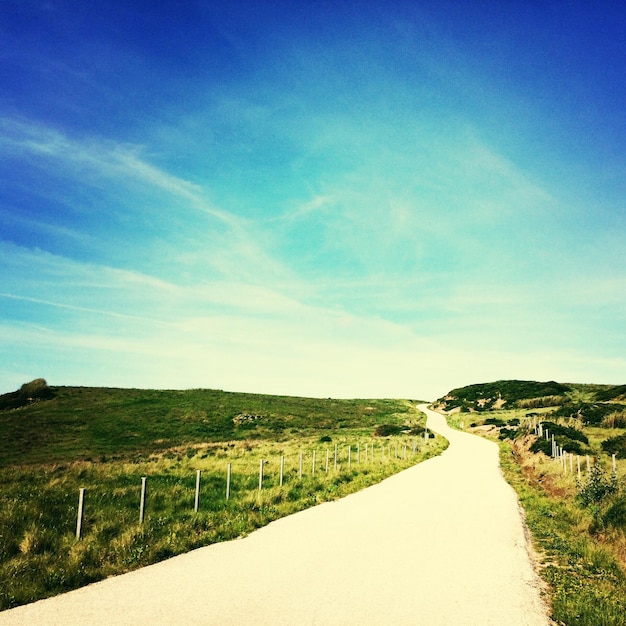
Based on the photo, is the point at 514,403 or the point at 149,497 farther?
the point at 514,403

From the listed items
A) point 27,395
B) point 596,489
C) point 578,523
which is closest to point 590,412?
point 596,489

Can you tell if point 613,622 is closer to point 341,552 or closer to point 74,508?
point 341,552

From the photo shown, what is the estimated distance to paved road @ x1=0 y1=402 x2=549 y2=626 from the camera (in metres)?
6.31

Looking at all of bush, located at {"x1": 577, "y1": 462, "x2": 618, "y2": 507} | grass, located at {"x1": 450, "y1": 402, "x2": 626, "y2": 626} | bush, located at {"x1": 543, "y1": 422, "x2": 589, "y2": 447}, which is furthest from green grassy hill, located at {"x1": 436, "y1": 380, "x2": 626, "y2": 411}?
bush, located at {"x1": 577, "y1": 462, "x2": 618, "y2": 507}

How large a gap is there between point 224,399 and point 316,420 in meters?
20.6

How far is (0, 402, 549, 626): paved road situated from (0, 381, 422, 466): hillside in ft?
104

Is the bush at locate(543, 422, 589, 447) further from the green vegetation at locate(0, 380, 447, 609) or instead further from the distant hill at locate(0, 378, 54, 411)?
the distant hill at locate(0, 378, 54, 411)

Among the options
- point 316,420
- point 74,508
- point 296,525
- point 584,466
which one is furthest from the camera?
point 316,420

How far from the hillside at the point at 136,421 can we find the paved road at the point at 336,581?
31.8 m

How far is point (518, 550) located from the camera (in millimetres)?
9891

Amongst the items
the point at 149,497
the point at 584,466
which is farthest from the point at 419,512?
the point at 584,466

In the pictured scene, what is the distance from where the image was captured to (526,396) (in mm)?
83375

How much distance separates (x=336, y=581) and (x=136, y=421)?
185ft

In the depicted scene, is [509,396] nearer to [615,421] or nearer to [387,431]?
[387,431]
